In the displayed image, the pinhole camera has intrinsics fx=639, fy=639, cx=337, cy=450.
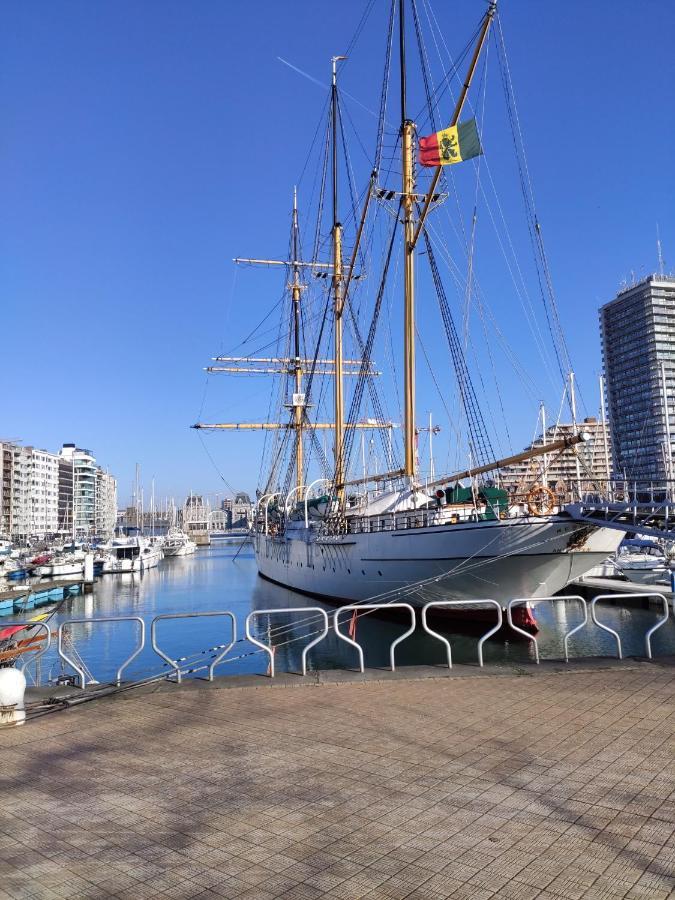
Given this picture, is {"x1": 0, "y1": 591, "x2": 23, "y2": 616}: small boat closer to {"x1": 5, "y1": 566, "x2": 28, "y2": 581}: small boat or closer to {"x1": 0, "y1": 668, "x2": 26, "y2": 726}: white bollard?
{"x1": 5, "y1": 566, "x2": 28, "y2": 581}: small boat

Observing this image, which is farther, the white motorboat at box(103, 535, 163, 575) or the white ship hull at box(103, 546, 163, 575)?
the white motorboat at box(103, 535, 163, 575)

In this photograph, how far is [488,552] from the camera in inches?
869

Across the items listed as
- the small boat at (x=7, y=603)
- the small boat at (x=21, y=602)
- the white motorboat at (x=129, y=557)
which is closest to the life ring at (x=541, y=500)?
the small boat at (x=21, y=602)

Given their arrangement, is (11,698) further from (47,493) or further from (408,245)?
(47,493)

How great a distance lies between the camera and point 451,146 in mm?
22812

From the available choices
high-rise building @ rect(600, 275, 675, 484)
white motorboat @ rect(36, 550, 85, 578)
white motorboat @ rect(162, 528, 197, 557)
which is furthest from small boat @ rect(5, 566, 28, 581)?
high-rise building @ rect(600, 275, 675, 484)

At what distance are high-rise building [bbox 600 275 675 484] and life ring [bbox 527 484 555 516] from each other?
328ft

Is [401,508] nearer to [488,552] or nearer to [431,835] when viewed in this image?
[488,552]

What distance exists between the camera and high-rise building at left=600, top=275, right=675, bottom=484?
381 feet

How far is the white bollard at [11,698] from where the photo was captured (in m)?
7.36

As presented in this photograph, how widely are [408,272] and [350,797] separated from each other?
27.3 meters

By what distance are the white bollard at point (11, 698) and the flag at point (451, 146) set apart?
21176mm

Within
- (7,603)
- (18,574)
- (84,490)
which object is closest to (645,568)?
(7,603)

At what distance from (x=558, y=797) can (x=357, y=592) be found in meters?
25.5
